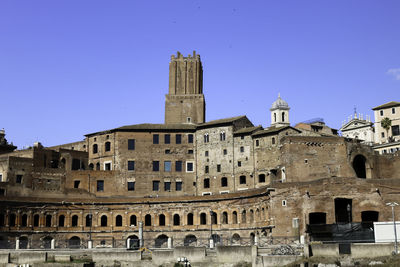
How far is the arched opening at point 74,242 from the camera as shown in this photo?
57.4 m

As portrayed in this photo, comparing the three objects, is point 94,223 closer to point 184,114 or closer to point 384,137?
point 184,114

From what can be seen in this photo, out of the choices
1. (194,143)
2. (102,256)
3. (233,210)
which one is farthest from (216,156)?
(102,256)

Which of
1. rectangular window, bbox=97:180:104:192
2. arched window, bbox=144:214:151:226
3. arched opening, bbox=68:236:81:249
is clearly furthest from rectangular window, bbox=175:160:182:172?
arched opening, bbox=68:236:81:249

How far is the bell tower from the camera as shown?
84.7 metres

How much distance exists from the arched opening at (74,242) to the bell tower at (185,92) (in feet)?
73.8

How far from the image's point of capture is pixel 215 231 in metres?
69.9

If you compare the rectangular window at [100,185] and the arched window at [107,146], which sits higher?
the arched window at [107,146]

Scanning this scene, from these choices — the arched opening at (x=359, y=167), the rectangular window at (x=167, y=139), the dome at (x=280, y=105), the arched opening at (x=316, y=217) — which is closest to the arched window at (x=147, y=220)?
the rectangular window at (x=167, y=139)

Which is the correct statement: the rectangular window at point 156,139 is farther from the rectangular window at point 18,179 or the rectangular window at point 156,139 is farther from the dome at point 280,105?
the dome at point 280,105

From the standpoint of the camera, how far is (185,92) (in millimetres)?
86125

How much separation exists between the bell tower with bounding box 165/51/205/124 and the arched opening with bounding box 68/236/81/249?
2249 centimetres

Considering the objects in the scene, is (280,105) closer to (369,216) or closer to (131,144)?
(131,144)

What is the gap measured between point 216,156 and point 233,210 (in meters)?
9.93

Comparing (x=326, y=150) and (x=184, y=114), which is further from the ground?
(x=184, y=114)
